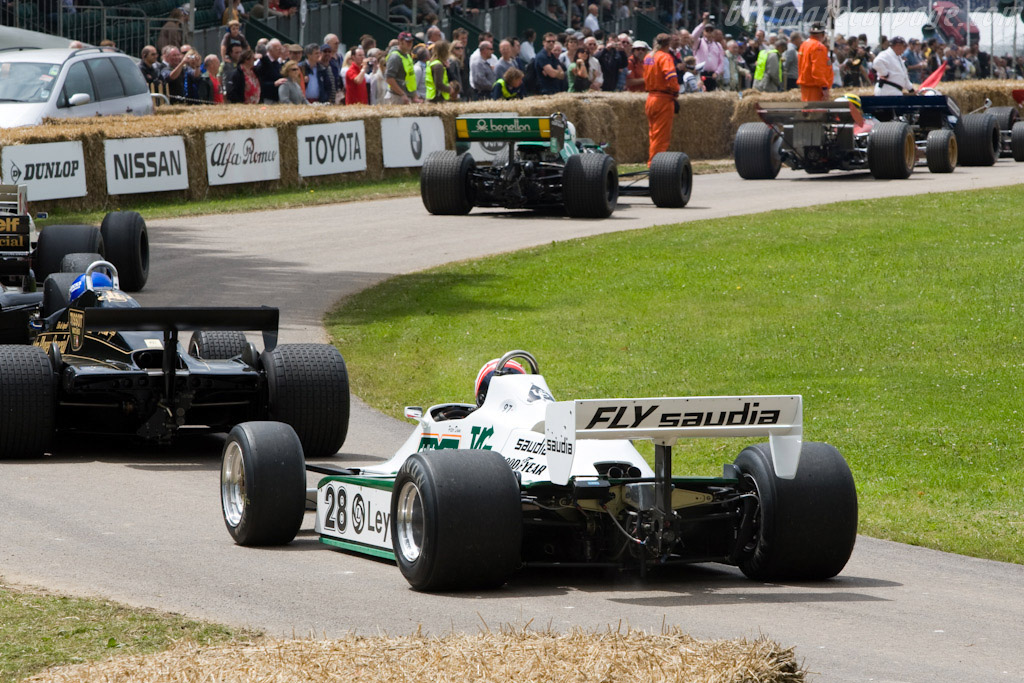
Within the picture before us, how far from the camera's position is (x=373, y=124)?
27.5 meters

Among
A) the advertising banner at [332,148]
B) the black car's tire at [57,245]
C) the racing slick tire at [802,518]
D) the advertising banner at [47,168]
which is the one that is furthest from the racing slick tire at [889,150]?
the racing slick tire at [802,518]

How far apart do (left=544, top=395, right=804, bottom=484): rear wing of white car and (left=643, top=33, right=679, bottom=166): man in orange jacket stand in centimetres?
2067

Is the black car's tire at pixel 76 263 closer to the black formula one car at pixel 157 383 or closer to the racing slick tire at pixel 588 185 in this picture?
the black formula one car at pixel 157 383

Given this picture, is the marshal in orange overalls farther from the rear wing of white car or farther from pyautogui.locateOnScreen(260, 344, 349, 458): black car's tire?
the rear wing of white car

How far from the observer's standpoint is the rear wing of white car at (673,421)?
21.1 ft

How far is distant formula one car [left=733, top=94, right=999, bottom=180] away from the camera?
27.5m

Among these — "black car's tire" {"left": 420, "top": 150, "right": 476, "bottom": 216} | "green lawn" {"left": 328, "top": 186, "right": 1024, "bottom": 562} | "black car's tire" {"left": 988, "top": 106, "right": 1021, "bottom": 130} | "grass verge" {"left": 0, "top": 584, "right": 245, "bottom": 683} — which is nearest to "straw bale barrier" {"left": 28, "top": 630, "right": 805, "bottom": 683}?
"grass verge" {"left": 0, "top": 584, "right": 245, "bottom": 683}

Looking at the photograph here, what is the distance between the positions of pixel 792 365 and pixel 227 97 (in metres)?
17.4

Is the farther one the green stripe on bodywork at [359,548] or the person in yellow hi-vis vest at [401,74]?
the person in yellow hi-vis vest at [401,74]

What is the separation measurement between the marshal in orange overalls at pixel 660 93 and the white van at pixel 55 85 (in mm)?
9198

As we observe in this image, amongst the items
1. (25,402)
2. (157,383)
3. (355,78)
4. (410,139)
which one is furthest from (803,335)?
(355,78)

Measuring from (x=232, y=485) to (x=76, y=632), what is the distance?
2.11 meters

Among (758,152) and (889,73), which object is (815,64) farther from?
(889,73)

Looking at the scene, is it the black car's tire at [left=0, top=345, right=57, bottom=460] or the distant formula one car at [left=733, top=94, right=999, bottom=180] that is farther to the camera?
the distant formula one car at [left=733, top=94, right=999, bottom=180]
